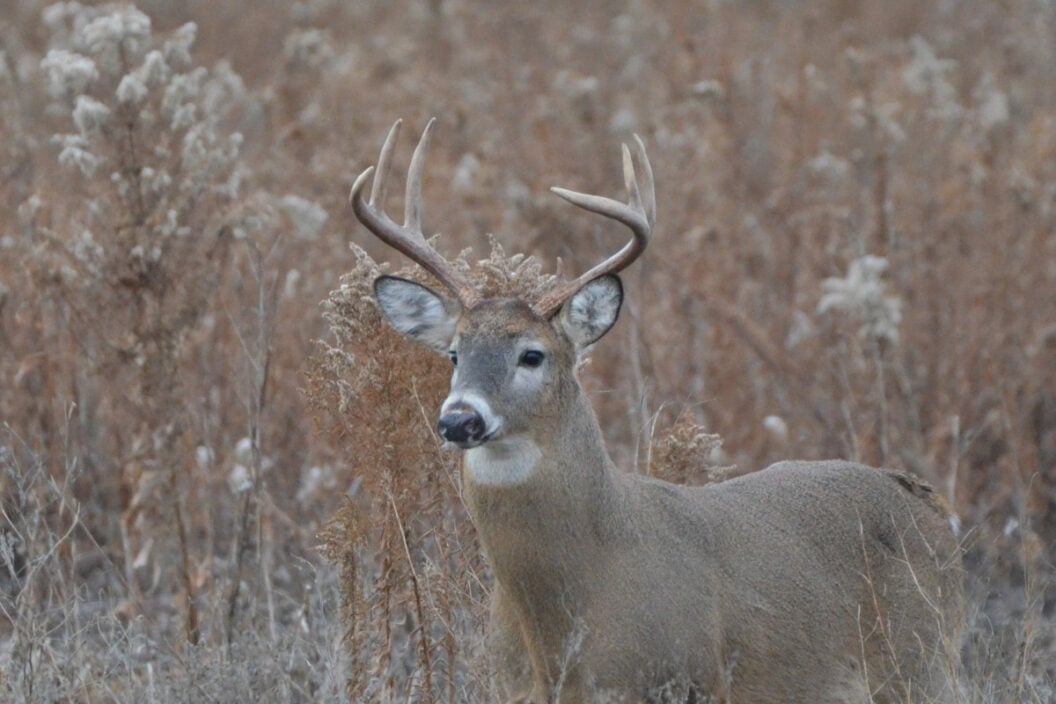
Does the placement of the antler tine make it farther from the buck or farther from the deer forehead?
the deer forehead

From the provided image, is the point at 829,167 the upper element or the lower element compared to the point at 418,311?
lower

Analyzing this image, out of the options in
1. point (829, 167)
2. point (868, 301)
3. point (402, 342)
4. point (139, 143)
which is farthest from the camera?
point (829, 167)

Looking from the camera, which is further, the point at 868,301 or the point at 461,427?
the point at 868,301

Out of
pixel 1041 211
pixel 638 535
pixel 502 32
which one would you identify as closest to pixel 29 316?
pixel 638 535

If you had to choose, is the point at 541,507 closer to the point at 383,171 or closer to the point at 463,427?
the point at 463,427

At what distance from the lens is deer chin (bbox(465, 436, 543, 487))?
431 centimetres

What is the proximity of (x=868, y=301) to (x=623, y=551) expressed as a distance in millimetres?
3046

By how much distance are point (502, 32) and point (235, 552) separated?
8.00m

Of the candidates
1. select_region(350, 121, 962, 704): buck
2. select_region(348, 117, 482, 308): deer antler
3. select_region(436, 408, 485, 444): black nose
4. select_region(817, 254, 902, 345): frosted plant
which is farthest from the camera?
select_region(817, 254, 902, 345): frosted plant

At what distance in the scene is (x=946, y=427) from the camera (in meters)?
7.44

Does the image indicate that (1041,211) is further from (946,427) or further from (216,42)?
(216,42)

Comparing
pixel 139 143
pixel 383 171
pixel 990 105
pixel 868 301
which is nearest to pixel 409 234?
pixel 383 171

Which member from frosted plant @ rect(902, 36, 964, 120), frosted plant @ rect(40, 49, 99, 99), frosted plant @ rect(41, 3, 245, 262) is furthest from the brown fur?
frosted plant @ rect(902, 36, 964, 120)

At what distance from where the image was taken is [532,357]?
14.4ft
